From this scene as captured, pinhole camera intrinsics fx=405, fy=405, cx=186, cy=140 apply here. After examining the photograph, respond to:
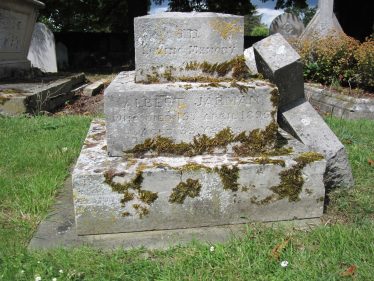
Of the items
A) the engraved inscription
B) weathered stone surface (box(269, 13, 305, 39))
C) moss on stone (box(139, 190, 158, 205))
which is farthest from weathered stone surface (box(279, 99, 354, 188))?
weathered stone surface (box(269, 13, 305, 39))

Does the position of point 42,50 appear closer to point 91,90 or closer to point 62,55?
point 91,90

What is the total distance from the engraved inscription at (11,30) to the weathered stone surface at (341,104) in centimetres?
607

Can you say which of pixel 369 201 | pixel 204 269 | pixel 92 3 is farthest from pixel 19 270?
pixel 92 3

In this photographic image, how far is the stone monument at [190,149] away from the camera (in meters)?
2.69

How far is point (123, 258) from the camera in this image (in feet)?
7.78

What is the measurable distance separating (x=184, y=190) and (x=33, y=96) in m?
4.48

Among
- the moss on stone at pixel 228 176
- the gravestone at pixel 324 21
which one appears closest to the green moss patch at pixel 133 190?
the moss on stone at pixel 228 176

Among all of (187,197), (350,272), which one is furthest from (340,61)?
(350,272)

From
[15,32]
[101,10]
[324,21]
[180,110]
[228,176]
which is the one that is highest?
[101,10]

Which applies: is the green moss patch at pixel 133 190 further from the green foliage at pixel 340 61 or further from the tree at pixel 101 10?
the tree at pixel 101 10

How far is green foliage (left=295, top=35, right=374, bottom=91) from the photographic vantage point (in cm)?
754

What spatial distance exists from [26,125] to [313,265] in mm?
4292

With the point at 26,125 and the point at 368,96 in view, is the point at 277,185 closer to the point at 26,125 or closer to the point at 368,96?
the point at 26,125

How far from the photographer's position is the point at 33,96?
20.9 feet
